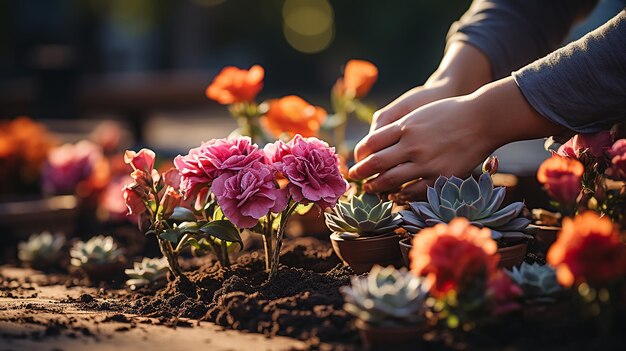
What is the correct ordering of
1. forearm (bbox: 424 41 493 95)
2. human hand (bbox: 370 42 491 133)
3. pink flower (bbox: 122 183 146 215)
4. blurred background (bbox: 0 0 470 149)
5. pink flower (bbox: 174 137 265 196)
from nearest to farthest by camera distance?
pink flower (bbox: 174 137 265 196) < pink flower (bbox: 122 183 146 215) < human hand (bbox: 370 42 491 133) < forearm (bbox: 424 41 493 95) < blurred background (bbox: 0 0 470 149)

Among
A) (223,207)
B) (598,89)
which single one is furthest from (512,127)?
(223,207)

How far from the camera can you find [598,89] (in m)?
1.92

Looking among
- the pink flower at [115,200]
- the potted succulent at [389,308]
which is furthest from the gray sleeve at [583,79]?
the pink flower at [115,200]

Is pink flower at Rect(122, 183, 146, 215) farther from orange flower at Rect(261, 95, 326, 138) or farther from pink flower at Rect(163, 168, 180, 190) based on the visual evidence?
orange flower at Rect(261, 95, 326, 138)

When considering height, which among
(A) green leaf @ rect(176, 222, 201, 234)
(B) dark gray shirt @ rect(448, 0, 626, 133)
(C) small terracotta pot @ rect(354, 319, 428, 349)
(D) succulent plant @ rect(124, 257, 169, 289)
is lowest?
(C) small terracotta pot @ rect(354, 319, 428, 349)

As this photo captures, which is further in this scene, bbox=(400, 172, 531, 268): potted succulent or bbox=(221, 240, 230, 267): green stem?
bbox=(221, 240, 230, 267): green stem

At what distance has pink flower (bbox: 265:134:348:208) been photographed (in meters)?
1.82

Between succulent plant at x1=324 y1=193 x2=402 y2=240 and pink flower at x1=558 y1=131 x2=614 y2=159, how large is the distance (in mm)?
442

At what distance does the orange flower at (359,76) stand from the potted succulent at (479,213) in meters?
0.97

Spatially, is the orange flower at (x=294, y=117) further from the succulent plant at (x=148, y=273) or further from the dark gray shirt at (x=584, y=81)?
the dark gray shirt at (x=584, y=81)

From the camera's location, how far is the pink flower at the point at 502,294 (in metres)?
1.45

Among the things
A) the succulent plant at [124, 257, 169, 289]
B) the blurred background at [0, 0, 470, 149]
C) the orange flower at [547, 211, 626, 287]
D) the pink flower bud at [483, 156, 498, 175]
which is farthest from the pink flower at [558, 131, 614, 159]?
the blurred background at [0, 0, 470, 149]

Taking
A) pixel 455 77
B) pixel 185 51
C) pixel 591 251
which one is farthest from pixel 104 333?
pixel 185 51

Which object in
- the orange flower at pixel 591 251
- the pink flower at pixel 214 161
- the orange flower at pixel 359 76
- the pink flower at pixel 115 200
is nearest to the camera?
the orange flower at pixel 591 251
